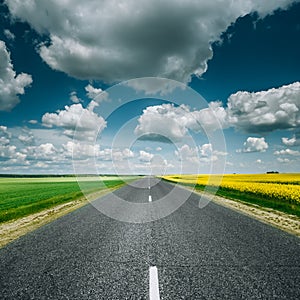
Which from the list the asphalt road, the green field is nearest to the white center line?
the asphalt road

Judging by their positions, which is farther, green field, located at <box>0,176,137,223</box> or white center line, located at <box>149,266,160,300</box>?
green field, located at <box>0,176,137,223</box>

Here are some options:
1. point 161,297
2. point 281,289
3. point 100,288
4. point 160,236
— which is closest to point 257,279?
point 281,289

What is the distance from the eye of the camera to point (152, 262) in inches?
190

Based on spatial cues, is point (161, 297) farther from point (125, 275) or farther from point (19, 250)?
point (19, 250)

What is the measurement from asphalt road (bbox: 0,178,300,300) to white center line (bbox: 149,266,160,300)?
0.17ft

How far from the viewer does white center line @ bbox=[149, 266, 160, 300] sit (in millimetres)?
3471

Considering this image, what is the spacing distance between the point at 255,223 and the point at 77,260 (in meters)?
6.08

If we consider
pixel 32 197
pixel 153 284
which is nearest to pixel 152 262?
pixel 153 284

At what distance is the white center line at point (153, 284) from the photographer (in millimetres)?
3471

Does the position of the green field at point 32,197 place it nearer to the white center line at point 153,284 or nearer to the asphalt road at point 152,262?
the asphalt road at point 152,262

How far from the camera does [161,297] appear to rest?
345cm

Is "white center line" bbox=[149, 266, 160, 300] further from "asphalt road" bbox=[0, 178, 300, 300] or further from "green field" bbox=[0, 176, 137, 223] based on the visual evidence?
"green field" bbox=[0, 176, 137, 223]

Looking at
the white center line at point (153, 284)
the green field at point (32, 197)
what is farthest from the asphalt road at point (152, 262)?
the green field at point (32, 197)

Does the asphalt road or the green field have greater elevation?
the green field
